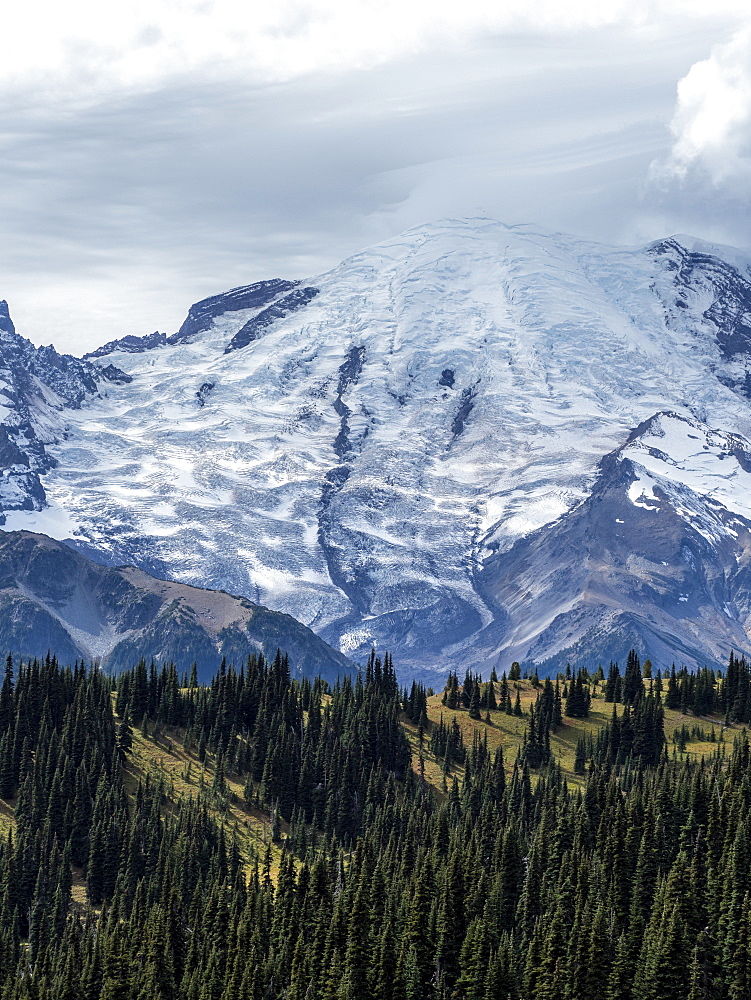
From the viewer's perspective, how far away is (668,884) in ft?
652

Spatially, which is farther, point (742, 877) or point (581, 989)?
point (742, 877)

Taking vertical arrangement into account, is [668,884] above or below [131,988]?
above

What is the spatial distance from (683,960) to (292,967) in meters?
48.6

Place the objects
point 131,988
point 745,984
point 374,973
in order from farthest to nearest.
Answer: point 131,988, point 374,973, point 745,984

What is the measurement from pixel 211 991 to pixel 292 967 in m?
10.4

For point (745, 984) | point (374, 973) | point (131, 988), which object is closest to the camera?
point (745, 984)

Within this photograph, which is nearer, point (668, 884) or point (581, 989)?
point (581, 989)

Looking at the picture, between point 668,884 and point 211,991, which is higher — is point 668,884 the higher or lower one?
the higher one

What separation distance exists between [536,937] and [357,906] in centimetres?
2284

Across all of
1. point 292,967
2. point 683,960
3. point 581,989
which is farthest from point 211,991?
point 683,960

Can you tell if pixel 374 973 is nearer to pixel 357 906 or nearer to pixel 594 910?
pixel 357 906

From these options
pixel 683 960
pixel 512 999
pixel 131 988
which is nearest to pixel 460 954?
pixel 512 999

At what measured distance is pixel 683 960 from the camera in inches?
7160

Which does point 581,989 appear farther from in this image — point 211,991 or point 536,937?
point 211,991
